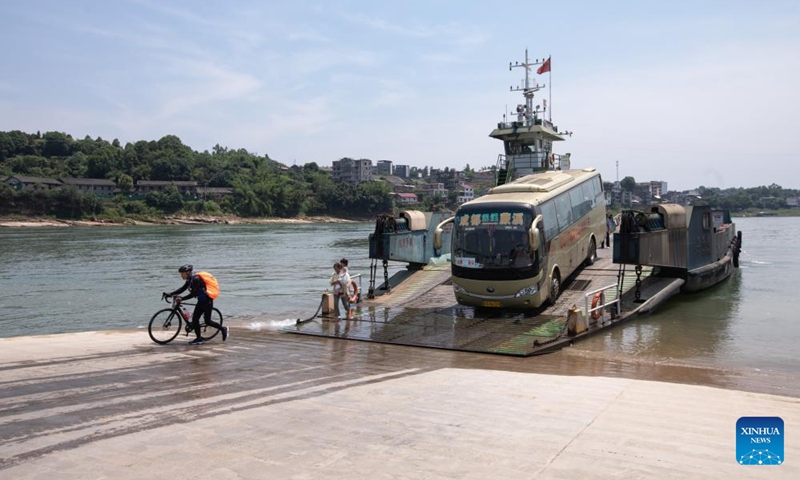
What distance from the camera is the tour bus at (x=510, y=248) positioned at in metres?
14.3

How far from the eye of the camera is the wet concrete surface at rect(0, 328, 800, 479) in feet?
18.1

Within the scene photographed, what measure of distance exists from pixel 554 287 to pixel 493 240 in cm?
240

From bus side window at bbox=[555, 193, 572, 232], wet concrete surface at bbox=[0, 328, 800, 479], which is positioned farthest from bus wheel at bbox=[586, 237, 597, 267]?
wet concrete surface at bbox=[0, 328, 800, 479]

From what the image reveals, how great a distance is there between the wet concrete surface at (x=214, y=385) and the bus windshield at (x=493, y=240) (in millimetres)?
3307

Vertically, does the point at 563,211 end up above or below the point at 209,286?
above

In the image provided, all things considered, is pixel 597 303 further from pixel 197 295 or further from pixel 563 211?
pixel 197 295

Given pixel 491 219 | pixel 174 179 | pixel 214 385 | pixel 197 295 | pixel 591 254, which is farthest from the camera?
pixel 174 179

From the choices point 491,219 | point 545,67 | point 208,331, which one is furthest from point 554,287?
point 545,67

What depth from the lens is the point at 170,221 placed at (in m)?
99.4

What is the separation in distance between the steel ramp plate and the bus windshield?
136 centimetres

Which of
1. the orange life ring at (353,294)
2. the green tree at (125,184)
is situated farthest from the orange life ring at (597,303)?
the green tree at (125,184)

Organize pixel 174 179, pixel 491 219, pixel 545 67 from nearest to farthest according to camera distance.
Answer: pixel 491 219
pixel 545 67
pixel 174 179

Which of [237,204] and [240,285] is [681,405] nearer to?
[240,285]

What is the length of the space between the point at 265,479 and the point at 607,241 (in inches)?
867
